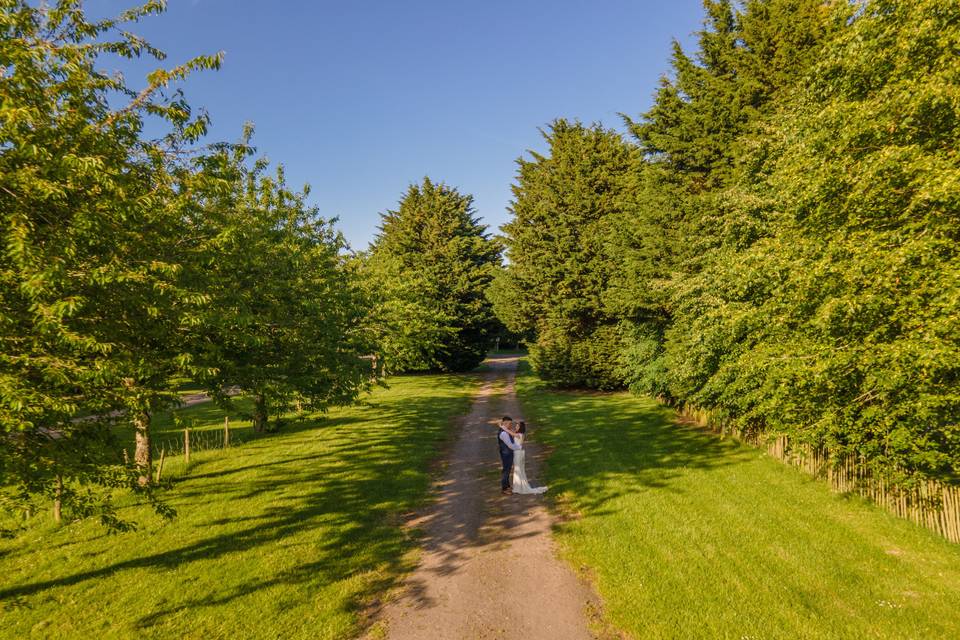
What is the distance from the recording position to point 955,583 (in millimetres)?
7750

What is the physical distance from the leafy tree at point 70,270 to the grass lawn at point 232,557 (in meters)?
2.22

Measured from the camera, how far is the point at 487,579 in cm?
801

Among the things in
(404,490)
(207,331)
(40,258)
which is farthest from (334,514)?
(40,258)

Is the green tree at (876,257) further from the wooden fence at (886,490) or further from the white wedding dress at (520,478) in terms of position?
the white wedding dress at (520,478)

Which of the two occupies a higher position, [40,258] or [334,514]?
[40,258]

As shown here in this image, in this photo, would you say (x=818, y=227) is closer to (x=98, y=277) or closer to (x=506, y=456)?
(x=506, y=456)

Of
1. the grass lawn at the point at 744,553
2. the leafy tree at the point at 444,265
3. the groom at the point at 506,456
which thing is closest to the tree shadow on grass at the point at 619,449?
the grass lawn at the point at 744,553

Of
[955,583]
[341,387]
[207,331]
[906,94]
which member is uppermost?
[906,94]

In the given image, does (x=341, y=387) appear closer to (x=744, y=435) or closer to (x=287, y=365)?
(x=287, y=365)

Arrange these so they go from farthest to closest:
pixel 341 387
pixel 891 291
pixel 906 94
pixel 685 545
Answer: pixel 341 387, pixel 685 545, pixel 891 291, pixel 906 94

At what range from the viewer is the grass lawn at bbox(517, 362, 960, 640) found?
687 cm

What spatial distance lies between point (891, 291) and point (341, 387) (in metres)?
13.1

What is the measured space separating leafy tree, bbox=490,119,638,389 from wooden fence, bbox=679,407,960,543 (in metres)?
14.0

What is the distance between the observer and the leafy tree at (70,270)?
207 inches
